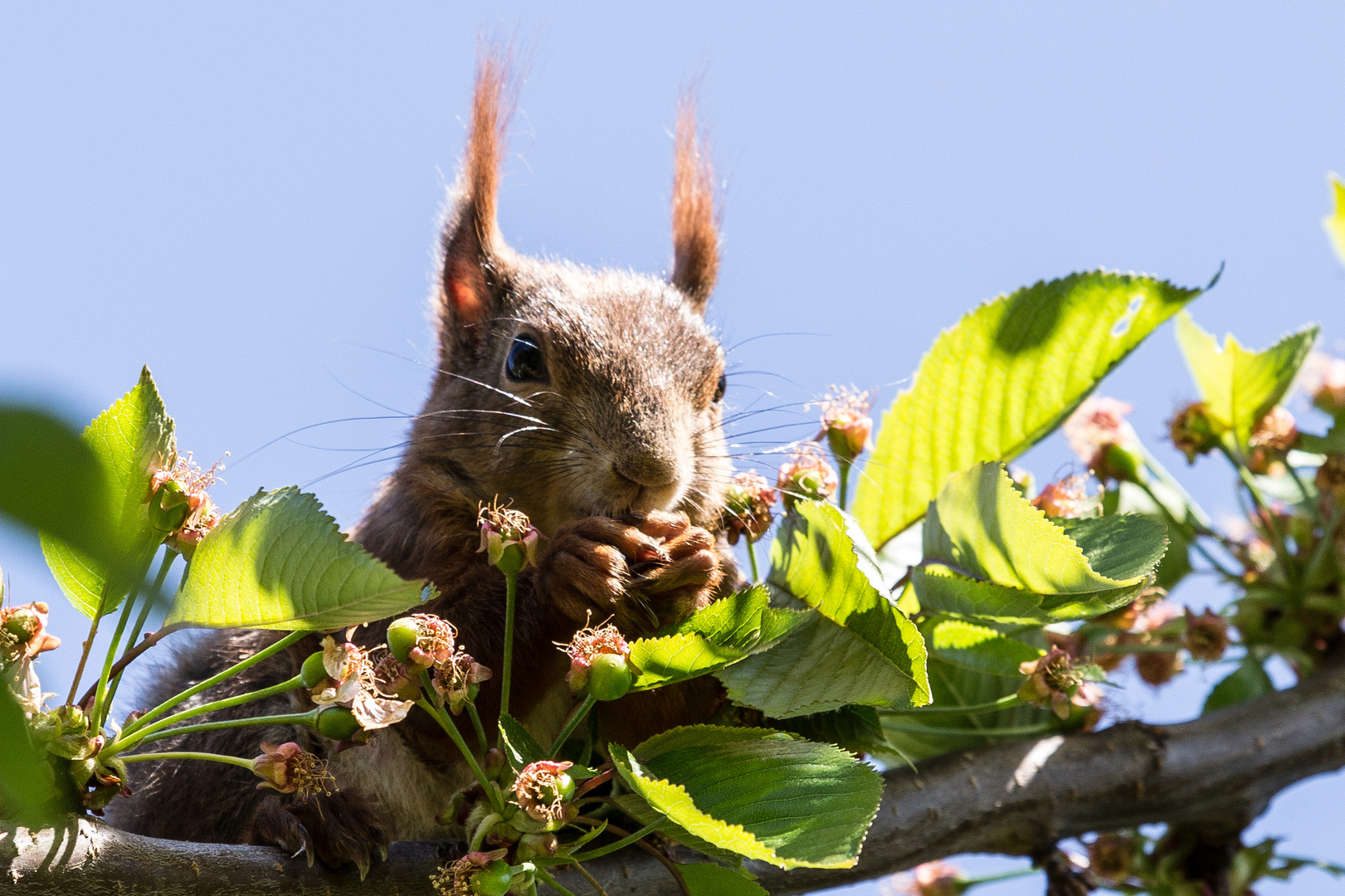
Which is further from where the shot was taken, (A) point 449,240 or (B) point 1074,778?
(A) point 449,240

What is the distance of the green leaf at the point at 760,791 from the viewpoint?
1.03m

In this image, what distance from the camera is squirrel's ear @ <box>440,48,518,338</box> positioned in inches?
93.8

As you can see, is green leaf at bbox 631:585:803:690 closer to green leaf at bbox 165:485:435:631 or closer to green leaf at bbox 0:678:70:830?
green leaf at bbox 165:485:435:631

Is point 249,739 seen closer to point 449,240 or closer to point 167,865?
point 167,865

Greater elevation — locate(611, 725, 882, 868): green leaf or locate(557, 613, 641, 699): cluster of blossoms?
locate(557, 613, 641, 699): cluster of blossoms

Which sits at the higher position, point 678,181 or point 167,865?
point 678,181

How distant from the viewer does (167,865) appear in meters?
1.22

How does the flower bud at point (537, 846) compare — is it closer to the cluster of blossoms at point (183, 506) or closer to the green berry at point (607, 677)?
the green berry at point (607, 677)

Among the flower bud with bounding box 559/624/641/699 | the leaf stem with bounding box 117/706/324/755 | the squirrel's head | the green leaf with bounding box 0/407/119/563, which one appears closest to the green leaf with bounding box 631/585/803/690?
the flower bud with bounding box 559/624/641/699

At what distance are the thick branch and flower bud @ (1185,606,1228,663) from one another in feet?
0.37

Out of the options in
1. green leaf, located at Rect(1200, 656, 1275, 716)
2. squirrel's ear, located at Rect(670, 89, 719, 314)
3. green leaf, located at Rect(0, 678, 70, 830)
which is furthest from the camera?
squirrel's ear, located at Rect(670, 89, 719, 314)

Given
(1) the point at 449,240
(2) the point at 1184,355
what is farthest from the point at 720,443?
(2) the point at 1184,355

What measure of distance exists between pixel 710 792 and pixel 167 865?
0.58 metres

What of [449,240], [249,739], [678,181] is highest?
[678,181]
